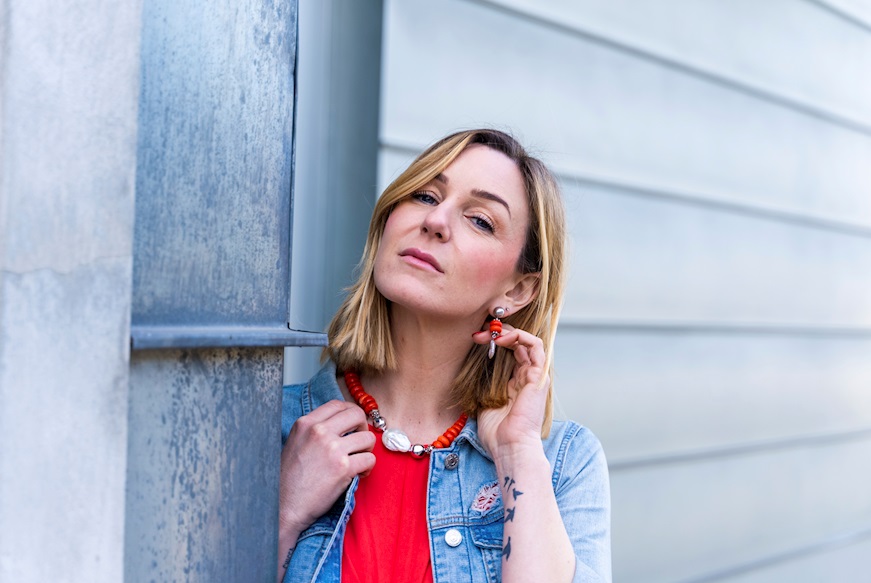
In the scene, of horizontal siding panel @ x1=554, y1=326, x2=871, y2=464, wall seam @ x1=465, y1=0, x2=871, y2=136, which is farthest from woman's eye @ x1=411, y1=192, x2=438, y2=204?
horizontal siding panel @ x1=554, y1=326, x2=871, y2=464

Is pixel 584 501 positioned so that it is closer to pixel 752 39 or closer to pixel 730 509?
pixel 730 509

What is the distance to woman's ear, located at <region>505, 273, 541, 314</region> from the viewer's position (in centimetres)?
190

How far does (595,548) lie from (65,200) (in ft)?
3.72

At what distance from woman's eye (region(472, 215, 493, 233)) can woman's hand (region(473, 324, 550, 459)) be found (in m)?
0.22

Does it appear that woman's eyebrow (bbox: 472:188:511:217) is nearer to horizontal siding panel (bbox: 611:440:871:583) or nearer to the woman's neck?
the woman's neck

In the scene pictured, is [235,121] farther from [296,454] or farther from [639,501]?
[639,501]

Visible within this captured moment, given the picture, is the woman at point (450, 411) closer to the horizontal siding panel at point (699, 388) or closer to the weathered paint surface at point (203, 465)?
the weathered paint surface at point (203, 465)

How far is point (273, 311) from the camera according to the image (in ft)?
3.68

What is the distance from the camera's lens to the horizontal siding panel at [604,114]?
8.24 feet

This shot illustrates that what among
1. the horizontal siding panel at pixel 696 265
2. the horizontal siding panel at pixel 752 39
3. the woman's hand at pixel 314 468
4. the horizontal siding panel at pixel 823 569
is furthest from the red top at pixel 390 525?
the horizontal siding panel at pixel 823 569

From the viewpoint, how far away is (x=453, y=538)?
156 cm

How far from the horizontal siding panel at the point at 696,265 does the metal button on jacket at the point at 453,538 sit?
1164 millimetres

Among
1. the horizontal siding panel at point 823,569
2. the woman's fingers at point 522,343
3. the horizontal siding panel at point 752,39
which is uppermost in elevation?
the horizontal siding panel at point 752,39

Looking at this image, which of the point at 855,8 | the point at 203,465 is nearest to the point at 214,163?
the point at 203,465
